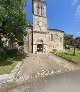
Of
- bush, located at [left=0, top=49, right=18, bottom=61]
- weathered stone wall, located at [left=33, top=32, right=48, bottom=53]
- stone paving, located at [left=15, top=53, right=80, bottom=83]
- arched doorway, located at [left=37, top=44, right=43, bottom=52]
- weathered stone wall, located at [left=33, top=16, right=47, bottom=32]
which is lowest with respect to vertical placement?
stone paving, located at [left=15, top=53, right=80, bottom=83]

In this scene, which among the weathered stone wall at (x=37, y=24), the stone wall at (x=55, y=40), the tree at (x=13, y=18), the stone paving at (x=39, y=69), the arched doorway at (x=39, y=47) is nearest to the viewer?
the stone paving at (x=39, y=69)

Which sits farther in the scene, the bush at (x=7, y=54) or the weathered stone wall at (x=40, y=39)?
the weathered stone wall at (x=40, y=39)

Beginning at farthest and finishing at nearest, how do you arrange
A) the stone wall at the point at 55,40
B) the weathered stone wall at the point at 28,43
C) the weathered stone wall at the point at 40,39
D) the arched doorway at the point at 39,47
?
the stone wall at the point at 55,40
the arched doorway at the point at 39,47
the weathered stone wall at the point at 40,39
the weathered stone wall at the point at 28,43

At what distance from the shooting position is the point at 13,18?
2369 cm

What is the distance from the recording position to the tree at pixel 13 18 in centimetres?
2312

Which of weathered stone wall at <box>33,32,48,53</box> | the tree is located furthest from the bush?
weathered stone wall at <box>33,32,48,53</box>

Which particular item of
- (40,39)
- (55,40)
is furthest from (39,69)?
(55,40)

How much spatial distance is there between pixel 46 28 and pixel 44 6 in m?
6.40

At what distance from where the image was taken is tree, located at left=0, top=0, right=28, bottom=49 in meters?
23.1

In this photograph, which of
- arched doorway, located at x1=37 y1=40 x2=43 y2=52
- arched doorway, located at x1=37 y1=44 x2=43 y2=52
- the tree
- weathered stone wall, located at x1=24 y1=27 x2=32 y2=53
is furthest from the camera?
arched doorway, located at x1=37 y1=44 x2=43 y2=52

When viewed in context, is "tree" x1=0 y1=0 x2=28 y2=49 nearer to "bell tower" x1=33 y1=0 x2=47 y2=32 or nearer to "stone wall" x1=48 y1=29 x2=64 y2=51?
"bell tower" x1=33 y1=0 x2=47 y2=32

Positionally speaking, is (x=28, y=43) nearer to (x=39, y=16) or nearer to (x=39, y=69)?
(x=39, y=16)

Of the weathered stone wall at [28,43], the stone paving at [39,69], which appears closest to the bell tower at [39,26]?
the weathered stone wall at [28,43]

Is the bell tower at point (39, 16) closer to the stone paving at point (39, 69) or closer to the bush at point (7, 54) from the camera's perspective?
the bush at point (7, 54)
